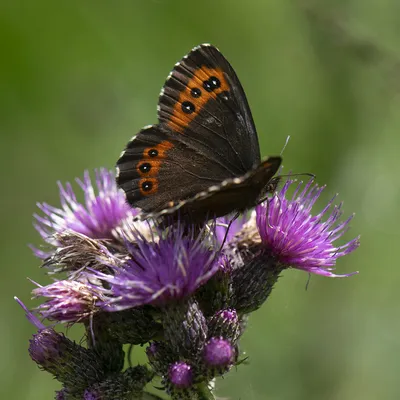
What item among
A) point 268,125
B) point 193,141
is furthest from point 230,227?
point 268,125

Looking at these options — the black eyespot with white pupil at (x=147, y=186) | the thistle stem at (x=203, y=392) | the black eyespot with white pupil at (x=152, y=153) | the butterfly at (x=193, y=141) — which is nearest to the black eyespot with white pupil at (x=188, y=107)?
the butterfly at (x=193, y=141)

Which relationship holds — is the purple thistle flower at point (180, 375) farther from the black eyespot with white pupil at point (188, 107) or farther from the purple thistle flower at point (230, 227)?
the black eyespot with white pupil at point (188, 107)

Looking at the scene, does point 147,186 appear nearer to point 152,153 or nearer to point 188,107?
point 152,153

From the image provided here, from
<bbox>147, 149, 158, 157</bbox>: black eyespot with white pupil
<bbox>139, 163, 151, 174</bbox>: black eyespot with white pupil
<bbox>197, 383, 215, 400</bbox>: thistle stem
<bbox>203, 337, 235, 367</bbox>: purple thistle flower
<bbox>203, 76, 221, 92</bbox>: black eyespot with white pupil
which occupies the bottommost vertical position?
<bbox>197, 383, 215, 400</bbox>: thistle stem

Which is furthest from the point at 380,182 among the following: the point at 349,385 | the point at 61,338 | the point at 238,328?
the point at 61,338

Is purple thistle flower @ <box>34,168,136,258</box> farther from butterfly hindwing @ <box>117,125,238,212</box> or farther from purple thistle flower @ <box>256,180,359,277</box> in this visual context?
purple thistle flower @ <box>256,180,359,277</box>

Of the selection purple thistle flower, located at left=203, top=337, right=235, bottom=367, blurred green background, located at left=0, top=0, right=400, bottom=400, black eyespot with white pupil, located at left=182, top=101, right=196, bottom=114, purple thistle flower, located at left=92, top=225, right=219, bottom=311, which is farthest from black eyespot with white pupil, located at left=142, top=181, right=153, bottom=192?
blurred green background, located at left=0, top=0, right=400, bottom=400
